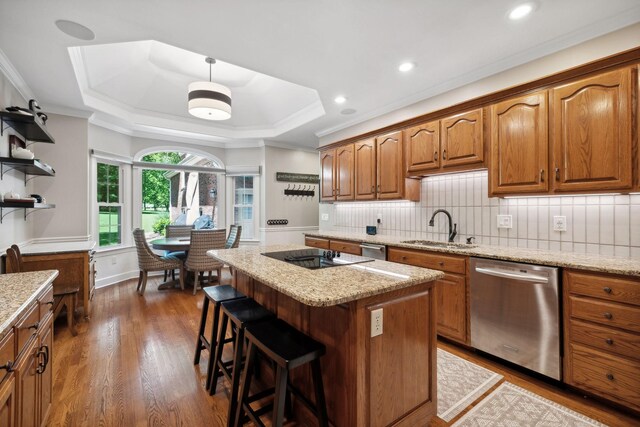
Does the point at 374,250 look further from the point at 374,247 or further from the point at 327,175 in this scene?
the point at 327,175

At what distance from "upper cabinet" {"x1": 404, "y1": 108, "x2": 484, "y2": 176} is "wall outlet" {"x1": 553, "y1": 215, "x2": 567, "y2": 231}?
29.8 inches

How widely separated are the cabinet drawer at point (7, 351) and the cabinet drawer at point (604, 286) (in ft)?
9.58

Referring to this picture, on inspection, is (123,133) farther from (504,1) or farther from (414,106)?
(504,1)

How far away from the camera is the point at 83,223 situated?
3949 millimetres

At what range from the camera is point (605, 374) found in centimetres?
178

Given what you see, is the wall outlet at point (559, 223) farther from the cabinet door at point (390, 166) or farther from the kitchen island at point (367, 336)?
the kitchen island at point (367, 336)

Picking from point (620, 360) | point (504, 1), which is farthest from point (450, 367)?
point (504, 1)

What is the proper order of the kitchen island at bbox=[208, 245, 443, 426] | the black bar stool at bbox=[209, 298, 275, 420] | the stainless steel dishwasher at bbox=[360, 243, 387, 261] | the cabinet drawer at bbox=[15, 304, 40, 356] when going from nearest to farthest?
1. the cabinet drawer at bbox=[15, 304, 40, 356]
2. the kitchen island at bbox=[208, 245, 443, 426]
3. the black bar stool at bbox=[209, 298, 275, 420]
4. the stainless steel dishwasher at bbox=[360, 243, 387, 261]

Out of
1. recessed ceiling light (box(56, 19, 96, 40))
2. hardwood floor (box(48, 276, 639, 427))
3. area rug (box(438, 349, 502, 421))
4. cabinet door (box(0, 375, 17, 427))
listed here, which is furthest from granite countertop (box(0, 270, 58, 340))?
area rug (box(438, 349, 502, 421))

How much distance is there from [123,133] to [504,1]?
5443 millimetres

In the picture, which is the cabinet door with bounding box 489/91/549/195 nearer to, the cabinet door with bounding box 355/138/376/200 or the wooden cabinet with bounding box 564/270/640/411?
the wooden cabinet with bounding box 564/270/640/411

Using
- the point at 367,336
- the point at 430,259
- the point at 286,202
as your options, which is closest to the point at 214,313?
the point at 367,336

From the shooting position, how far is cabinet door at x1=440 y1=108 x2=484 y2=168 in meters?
2.73

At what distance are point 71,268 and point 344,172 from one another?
353 cm
